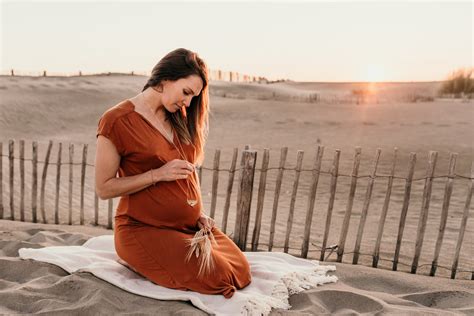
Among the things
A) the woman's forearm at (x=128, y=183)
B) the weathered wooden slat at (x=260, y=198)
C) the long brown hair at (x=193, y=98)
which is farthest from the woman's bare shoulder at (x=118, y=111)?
the weathered wooden slat at (x=260, y=198)

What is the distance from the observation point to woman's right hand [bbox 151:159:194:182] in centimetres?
325

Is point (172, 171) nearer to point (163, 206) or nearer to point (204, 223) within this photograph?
point (163, 206)

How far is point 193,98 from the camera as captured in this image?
142 inches

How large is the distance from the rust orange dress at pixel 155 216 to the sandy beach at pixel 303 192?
20cm

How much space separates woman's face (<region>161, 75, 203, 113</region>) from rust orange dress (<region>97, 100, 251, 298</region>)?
0.20m

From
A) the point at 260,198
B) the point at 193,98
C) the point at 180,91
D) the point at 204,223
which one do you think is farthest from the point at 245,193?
the point at 180,91

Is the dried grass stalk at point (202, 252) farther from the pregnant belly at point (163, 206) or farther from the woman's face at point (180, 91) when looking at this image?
the woman's face at point (180, 91)

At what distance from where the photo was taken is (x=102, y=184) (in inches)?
129

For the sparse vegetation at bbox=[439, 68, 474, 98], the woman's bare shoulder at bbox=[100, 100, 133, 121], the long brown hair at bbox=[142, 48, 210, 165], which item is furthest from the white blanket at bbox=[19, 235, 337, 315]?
the sparse vegetation at bbox=[439, 68, 474, 98]

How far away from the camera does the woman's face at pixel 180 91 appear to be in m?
3.25

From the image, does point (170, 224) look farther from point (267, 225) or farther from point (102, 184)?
point (267, 225)

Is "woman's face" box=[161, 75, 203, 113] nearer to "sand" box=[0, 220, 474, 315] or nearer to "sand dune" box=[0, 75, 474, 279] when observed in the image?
"sand" box=[0, 220, 474, 315]

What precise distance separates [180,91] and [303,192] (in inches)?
263

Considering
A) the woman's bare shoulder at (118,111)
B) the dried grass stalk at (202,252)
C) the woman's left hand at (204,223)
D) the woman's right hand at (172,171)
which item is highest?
the woman's bare shoulder at (118,111)
